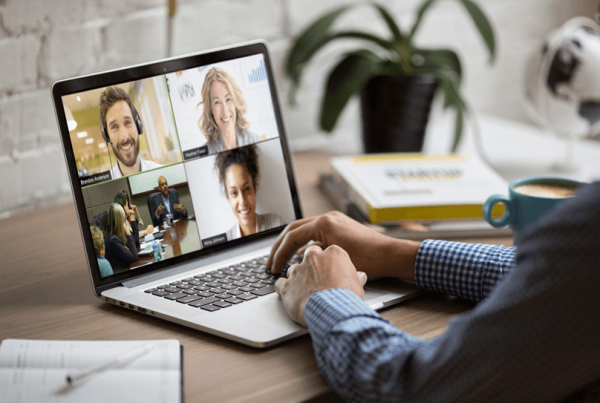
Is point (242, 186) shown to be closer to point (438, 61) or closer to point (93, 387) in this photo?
point (93, 387)

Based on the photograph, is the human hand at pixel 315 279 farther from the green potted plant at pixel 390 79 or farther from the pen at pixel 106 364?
the green potted plant at pixel 390 79

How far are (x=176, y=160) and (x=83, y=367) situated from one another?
0.34 m

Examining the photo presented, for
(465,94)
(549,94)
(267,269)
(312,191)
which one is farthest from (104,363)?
(465,94)

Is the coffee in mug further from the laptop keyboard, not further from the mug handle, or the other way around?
the laptop keyboard

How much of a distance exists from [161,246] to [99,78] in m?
0.25

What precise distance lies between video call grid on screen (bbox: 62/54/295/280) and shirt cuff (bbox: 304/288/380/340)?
0.27 metres

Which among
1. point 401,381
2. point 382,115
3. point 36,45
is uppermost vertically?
point 36,45

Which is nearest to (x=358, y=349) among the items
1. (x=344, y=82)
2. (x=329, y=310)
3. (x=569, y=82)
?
(x=329, y=310)

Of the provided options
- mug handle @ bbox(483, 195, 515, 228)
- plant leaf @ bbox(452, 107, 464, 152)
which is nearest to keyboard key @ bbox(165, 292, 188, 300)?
mug handle @ bbox(483, 195, 515, 228)

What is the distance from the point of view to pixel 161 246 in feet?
2.68

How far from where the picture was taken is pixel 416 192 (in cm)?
102

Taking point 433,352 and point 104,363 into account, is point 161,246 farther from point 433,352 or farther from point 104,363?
point 433,352

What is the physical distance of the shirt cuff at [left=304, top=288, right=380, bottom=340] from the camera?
607mm

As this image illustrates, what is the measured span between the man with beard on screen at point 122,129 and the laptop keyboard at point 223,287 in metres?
0.17
